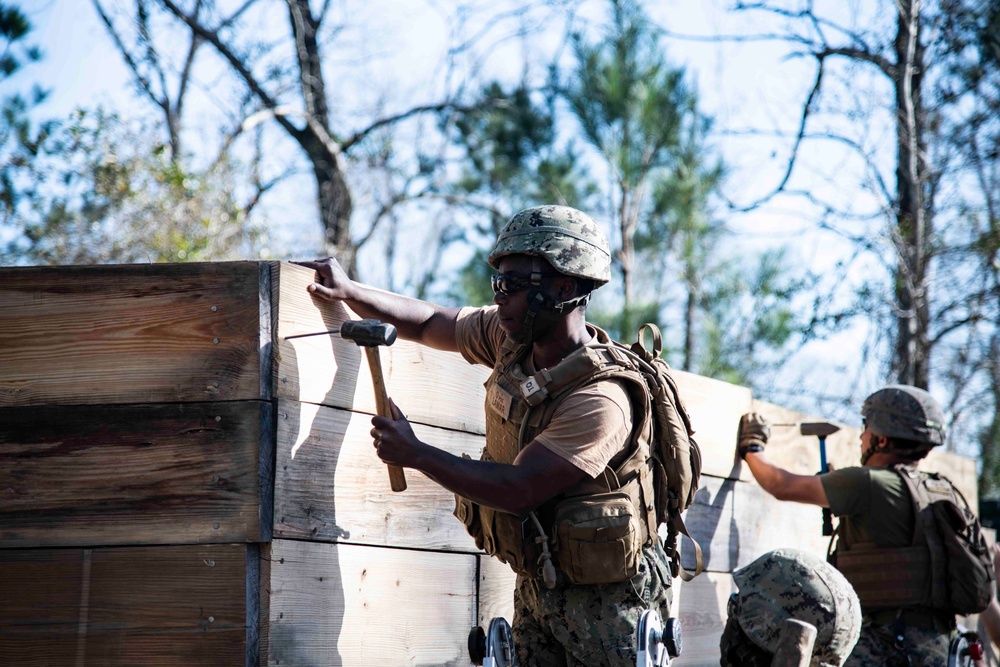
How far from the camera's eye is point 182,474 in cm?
303

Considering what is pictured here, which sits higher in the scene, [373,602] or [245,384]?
[245,384]

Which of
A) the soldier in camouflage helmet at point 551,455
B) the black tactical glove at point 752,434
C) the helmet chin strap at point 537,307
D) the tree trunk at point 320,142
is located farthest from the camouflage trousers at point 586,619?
the tree trunk at point 320,142

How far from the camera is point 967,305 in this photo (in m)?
9.01

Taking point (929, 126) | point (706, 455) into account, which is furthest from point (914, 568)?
point (929, 126)

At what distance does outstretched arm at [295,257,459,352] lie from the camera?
10.9ft

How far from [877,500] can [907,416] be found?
1.42 ft

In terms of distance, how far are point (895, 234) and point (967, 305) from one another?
1.33 metres

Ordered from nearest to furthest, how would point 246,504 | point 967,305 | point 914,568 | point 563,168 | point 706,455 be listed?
1. point 246,504
2. point 914,568
3. point 706,455
4. point 967,305
5. point 563,168

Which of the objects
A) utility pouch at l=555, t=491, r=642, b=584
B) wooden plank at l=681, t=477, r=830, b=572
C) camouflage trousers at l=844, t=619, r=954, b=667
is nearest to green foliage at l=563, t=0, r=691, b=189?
wooden plank at l=681, t=477, r=830, b=572

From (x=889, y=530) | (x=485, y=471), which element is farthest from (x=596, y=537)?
(x=889, y=530)

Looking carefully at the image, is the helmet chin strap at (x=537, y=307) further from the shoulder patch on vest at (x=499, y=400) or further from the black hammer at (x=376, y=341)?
the black hammer at (x=376, y=341)

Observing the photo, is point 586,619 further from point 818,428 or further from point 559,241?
point 818,428

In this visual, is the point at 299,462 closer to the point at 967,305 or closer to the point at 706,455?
the point at 706,455

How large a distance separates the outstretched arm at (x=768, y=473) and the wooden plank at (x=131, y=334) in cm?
281
